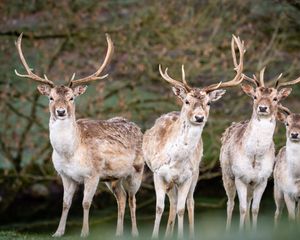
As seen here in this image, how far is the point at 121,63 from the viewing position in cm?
1677

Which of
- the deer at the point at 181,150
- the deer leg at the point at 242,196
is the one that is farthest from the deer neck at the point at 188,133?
the deer leg at the point at 242,196

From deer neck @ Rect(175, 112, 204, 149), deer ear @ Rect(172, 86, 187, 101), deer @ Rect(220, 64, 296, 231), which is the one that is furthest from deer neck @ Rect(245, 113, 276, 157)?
deer ear @ Rect(172, 86, 187, 101)

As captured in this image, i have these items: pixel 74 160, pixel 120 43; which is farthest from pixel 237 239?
pixel 120 43

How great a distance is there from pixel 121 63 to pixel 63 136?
5.83 metres

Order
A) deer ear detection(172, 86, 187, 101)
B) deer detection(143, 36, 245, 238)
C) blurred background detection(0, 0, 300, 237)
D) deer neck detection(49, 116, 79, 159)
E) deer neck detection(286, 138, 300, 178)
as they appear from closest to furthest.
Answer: deer detection(143, 36, 245, 238) → deer ear detection(172, 86, 187, 101) → deer neck detection(49, 116, 79, 159) → deer neck detection(286, 138, 300, 178) → blurred background detection(0, 0, 300, 237)

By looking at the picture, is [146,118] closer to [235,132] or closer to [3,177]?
[3,177]

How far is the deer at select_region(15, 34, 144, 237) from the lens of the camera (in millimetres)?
11078

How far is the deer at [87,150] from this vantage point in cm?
1108

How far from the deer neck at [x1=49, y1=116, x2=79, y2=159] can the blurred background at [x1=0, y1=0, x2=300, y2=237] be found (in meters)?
4.78

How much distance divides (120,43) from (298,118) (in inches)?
226

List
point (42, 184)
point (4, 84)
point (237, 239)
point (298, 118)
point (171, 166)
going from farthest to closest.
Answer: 1. point (42, 184)
2. point (4, 84)
3. point (298, 118)
4. point (171, 166)
5. point (237, 239)

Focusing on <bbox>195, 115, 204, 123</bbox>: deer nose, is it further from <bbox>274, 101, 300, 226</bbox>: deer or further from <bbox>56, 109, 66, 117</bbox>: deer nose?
<bbox>56, 109, 66, 117</bbox>: deer nose

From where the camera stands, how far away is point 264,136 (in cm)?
1090

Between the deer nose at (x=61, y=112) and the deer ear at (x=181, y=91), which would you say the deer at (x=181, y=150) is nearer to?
the deer ear at (x=181, y=91)
